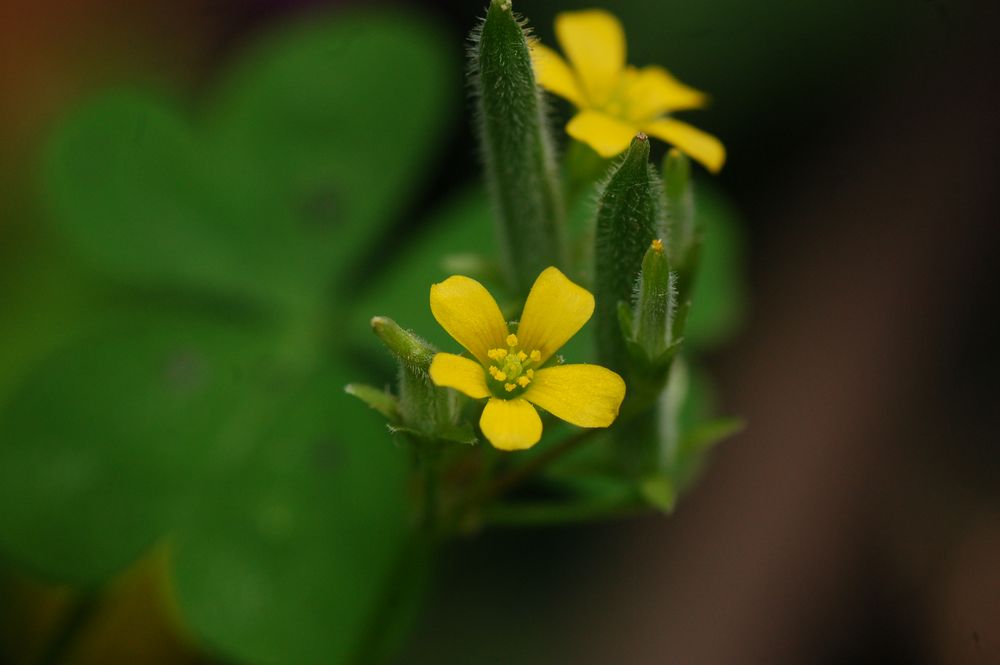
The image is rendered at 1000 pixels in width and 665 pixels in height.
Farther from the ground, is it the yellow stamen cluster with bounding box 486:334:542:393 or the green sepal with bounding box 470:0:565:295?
the green sepal with bounding box 470:0:565:295

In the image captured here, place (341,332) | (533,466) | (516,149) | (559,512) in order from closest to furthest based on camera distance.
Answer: (516,149)
(533,466)
(559,512)
(341,332)

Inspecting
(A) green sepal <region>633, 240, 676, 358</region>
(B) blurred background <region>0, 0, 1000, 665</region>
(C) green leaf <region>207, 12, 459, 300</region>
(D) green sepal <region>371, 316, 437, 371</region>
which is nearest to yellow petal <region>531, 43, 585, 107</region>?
(A) green sepal <region>633, 240, 676, 358</region>

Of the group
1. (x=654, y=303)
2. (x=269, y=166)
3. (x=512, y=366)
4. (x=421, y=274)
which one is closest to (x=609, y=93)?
(x=654, y=303)

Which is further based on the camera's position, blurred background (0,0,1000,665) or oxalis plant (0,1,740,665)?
blurred background (0,0,1000,665)

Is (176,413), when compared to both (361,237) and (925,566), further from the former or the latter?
(925,566)

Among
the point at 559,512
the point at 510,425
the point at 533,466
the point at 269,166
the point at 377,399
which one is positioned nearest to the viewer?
the point at 510,425

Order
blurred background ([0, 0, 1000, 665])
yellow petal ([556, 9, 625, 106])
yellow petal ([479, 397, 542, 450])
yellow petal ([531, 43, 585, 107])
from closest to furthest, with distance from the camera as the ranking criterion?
yellow petal ([479, 397, 542, 450])
yellow petal ([531, 43, 585, 107])
yellow petal ([556, 9, 625, 106])
blurred background ([0, 0, 1000, 665])

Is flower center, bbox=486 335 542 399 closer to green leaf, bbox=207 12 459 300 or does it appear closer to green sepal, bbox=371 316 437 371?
green sepal, bbox=371 316 437 371

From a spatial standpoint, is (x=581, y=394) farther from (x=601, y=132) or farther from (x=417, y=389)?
(x=601, y=132)
